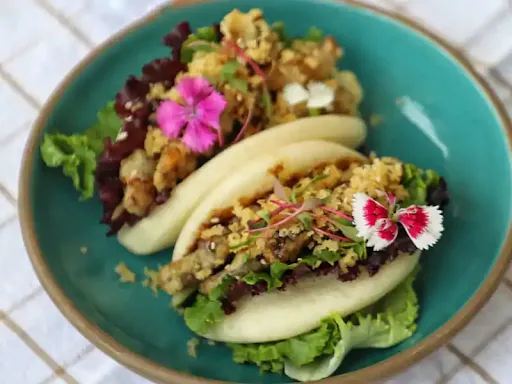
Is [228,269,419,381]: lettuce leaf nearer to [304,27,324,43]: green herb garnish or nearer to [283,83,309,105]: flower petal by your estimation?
[283,83,309,105]: flower petal

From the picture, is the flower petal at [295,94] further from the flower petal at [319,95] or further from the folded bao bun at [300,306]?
the folded bao bun at [300,306]

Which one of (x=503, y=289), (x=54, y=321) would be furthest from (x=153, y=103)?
(x=503, y=289)

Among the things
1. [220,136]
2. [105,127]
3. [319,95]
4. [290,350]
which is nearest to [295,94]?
A: [319,95]

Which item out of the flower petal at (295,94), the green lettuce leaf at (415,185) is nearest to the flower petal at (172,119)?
the flower petal at (295,94)

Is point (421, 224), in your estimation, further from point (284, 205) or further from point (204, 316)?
point (204, 316)

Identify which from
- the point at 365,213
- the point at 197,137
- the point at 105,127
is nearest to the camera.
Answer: the point at 365,213

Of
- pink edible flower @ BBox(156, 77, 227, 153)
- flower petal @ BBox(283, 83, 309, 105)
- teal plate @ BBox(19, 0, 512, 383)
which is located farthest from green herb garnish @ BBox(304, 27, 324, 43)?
pink edible flower @ BBox(156, 77, 227, 153)

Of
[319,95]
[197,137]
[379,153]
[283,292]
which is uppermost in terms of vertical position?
[197,137]

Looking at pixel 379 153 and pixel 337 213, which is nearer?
pixel 337 213

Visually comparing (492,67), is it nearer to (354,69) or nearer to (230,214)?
(354,69)

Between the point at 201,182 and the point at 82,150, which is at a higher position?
the point at 82,150
